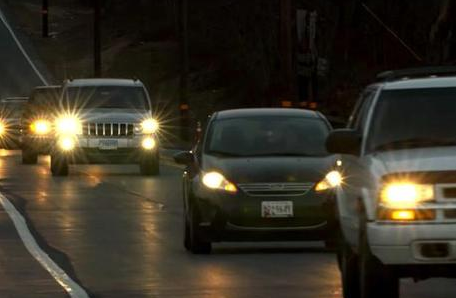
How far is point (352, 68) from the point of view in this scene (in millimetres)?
67812

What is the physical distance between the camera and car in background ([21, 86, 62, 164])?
42.3 meters

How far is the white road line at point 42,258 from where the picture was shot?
49.2 feet

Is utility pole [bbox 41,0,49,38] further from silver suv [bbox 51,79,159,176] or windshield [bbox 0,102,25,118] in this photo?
silver suv [bbox 51,79,159,176]

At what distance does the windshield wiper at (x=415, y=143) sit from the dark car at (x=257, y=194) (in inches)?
165

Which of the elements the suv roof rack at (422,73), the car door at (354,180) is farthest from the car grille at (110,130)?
the suv roof rack at (422,73)

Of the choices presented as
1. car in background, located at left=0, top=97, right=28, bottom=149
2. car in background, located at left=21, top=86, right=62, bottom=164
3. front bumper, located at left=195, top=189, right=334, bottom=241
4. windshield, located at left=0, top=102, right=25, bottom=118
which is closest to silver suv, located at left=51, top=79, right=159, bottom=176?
car in background, located at left=21, top=86, right=62, bottom=164

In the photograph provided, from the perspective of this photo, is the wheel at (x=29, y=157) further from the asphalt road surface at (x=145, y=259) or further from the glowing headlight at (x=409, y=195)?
the glowing headlight at (x=409, y=195)

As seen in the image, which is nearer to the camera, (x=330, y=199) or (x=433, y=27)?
(x=330, y=199)

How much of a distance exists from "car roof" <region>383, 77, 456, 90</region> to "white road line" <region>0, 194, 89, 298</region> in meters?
3.17

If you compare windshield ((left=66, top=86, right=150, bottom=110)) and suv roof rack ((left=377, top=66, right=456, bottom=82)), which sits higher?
suv roof rack ((left=377, top=66, right=456, bottom=82))

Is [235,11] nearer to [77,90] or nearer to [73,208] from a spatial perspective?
[77,90]

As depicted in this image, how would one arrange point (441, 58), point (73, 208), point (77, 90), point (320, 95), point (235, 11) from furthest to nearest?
point (235, 11), point (320, 95), point (441, 58), point (77, 90), point (73, 208)

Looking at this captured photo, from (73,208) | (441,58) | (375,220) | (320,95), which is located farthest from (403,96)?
(320,95)

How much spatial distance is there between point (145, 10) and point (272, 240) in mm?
92510
